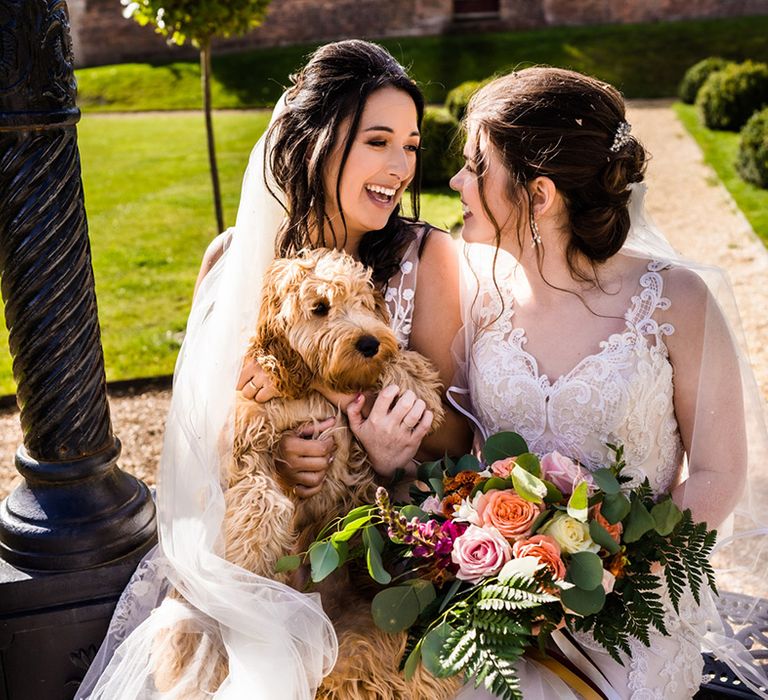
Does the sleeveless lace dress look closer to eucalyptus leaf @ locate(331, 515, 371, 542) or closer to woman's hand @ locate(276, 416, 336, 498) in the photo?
woman's hand @ locate(276, 416, 336, 498)

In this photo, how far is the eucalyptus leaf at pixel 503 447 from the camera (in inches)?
93.1

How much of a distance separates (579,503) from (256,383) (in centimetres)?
91

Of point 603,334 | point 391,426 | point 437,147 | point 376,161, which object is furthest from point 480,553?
point 437,147

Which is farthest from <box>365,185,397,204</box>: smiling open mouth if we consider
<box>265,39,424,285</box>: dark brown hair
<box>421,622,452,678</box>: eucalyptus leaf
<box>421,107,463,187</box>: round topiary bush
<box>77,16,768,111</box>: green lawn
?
<box>77,16,768,111</box>: green lawn

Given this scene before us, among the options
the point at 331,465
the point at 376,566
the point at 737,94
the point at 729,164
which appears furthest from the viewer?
the point at 737,94

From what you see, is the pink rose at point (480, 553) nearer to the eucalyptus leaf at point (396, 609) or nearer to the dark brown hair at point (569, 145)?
the eucalyptus leaf at point (396, 609)

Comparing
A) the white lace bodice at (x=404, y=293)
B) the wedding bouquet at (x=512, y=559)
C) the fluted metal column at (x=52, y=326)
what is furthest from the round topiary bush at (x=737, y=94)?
the fluted metal column at (x=52, y=326)

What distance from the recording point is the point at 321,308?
2.27 meters

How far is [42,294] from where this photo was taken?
8.34 ft

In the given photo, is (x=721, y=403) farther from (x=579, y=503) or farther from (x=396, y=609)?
(x=396, y=609)

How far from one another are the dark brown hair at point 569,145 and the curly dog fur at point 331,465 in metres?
0.57

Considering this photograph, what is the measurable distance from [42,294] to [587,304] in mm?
1567

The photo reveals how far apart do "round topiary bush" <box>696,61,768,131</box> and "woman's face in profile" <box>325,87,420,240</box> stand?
13.5 meters

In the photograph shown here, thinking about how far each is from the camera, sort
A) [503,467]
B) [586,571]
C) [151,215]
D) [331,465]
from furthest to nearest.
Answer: [151,215], [331,465], [503,467], [586,571]
